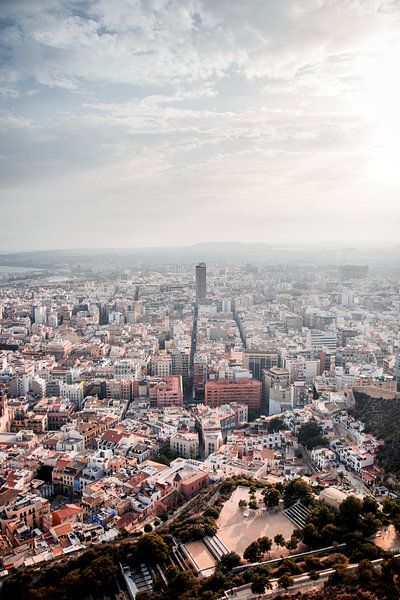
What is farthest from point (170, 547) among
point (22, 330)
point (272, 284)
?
point (272, 284)

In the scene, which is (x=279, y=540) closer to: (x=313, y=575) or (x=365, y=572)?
(x=313, y=575)

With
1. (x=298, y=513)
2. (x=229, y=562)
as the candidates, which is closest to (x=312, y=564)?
(x=229, y=562)

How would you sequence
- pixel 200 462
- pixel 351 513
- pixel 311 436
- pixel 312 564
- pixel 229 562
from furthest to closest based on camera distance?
pixel 311 436, pixel 200 462, pixel 351 513, pixel 229 562, pixel 312 564

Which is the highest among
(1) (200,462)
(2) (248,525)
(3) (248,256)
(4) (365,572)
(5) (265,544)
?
(3) (248,256)

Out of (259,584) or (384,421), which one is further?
(384,421)

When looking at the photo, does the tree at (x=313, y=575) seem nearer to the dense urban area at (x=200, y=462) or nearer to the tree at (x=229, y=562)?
the dense urban area at (x=200, y=462)

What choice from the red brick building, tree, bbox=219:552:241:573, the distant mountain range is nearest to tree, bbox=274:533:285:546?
tree, bbox=219:552:241:573

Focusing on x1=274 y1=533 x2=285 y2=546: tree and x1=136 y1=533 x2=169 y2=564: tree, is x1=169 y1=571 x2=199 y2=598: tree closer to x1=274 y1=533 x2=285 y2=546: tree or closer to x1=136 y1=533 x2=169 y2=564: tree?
x1=136 y1=533 x2=169 y2=564: tree
